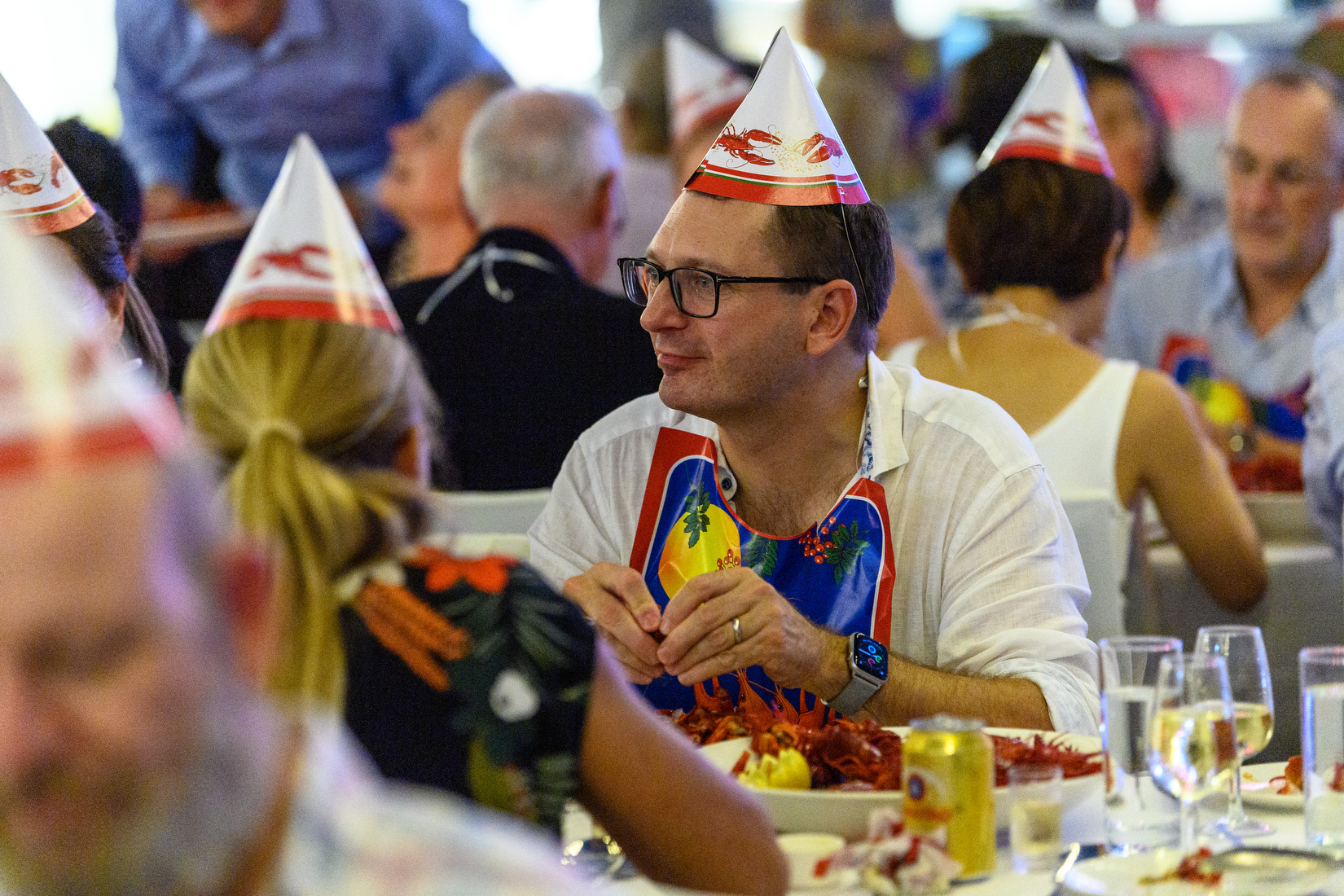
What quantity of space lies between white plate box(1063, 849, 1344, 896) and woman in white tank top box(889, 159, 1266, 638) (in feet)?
4.37

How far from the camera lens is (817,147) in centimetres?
190

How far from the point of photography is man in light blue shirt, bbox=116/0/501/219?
13.7 ft

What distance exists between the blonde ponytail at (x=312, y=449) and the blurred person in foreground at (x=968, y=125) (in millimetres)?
3069

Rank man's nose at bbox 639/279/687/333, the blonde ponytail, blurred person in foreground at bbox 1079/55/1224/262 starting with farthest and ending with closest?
blurred person in foreground at bbox 1079/55/1224/262
man's nose at bbox 639/279/687/333
the blonde ponytail

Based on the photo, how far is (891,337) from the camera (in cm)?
346

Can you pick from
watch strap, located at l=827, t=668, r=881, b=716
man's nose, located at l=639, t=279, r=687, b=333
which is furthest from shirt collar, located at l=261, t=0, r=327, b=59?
watch strap, located at l=827, t=668, r=881, b=716

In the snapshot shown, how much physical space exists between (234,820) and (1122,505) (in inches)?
89.4

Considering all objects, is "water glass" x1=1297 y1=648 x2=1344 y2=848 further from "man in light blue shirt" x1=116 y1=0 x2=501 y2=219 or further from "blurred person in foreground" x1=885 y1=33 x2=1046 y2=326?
"man in light blue shirt" x1=116 y1=0 x2=501 y2=219

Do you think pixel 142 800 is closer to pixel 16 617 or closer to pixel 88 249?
pixel 16 617

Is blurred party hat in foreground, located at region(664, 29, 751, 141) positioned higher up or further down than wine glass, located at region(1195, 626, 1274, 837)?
higher up

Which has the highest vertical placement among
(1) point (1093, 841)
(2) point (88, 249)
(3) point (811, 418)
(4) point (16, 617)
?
(4) point (16, 617)

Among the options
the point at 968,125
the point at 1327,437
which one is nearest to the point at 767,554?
the point at 1327,437

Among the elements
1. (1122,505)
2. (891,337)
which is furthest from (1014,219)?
(891,337)

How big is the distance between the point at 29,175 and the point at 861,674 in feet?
4.23
